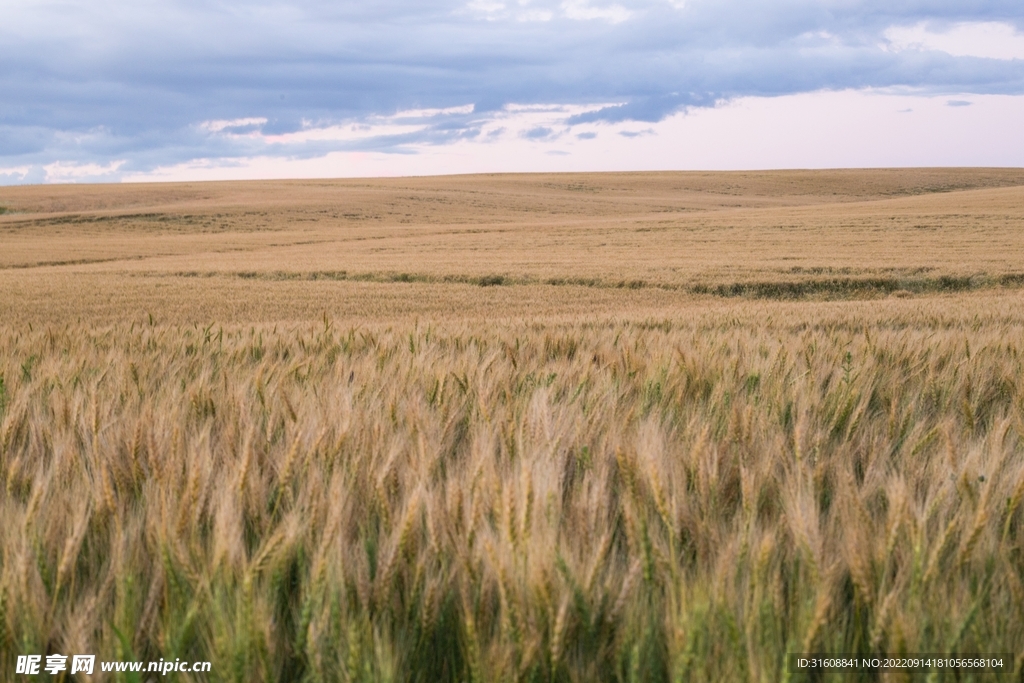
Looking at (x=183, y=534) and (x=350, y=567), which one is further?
(x=183, y=534)

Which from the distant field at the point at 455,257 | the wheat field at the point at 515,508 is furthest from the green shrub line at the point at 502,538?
the distant field at the point at 455,257

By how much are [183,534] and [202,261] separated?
21852 millimetres

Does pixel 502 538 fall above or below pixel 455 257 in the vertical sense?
above

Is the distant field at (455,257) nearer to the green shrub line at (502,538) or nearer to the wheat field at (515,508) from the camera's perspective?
the wheat field at (515,508)

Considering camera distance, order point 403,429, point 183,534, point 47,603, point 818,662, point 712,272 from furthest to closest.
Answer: point 712,272 < point 403,429 < point 183,534 < point 47,603 < point 818,662

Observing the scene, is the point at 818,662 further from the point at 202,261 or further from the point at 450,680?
the point at 202,261

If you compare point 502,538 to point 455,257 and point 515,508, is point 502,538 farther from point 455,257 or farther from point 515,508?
point 455,257

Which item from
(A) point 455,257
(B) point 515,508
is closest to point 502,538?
(B) point 515,508

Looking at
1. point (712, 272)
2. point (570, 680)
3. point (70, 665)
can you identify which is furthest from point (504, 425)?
point (712, 272)

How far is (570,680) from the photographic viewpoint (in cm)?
98

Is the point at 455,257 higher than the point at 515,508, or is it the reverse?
the point at 515,508

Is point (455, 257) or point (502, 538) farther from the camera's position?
point (455, 257)

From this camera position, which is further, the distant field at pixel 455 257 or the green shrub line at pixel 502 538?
the distant field at pixel 455 257

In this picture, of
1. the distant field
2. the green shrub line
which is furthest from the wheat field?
the distant field
